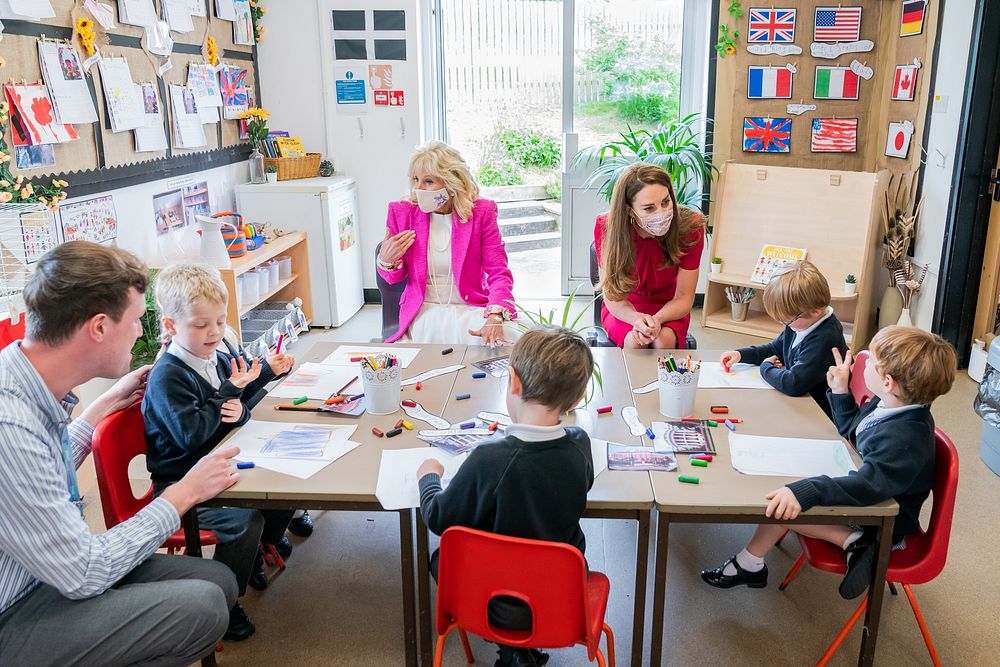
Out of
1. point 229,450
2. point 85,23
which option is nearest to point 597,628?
point 229,450

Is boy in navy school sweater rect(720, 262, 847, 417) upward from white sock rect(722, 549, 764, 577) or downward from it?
upward

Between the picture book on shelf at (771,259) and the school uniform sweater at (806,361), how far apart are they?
2.35 meters

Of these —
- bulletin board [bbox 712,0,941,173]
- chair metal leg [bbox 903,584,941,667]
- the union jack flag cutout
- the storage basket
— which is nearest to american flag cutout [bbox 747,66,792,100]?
bulletin board [bbox 712,0,941,173]

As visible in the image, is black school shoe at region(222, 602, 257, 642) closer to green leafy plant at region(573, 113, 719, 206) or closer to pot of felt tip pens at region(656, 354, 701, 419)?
pot of felt tip pens at region(656, 354, 701, 419)

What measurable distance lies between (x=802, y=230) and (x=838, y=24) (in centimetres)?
124

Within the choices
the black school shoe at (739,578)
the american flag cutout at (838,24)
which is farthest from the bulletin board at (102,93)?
the american flag cutout at (838,24)

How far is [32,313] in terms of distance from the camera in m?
1.60

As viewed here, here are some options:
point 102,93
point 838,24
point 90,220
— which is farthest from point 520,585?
point 838,24

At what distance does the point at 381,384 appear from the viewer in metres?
2.14

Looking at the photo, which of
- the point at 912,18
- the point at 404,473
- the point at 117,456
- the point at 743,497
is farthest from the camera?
the point at 912,18

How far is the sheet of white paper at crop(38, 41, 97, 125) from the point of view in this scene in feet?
10.2

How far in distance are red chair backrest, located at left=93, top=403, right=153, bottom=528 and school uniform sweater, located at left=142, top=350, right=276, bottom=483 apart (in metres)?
0.03

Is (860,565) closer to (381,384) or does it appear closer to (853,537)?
(853,537)

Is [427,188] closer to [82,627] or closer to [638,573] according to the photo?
[638,573]
